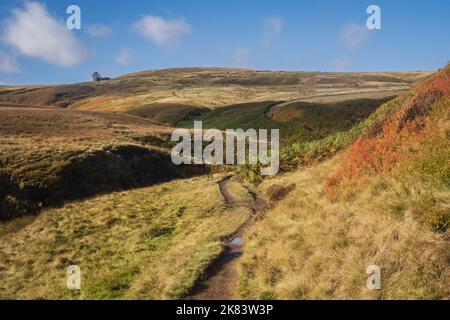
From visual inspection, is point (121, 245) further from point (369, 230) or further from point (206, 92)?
point (206, 92)

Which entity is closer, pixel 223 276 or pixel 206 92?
pixel 223 276

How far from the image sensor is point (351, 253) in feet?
36.2

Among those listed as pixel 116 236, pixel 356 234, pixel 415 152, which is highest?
pixel 415 152

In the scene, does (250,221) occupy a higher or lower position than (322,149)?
lower

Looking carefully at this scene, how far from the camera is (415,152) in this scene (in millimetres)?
15195

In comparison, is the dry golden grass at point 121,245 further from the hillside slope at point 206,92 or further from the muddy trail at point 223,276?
the hillside slope at point 206,92

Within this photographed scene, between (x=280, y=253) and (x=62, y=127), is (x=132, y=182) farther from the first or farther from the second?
(x=280, y=253)

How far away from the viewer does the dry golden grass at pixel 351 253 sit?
9539 mm

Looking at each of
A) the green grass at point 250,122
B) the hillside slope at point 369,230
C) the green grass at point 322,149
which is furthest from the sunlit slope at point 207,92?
the hillside slope at point 369,230

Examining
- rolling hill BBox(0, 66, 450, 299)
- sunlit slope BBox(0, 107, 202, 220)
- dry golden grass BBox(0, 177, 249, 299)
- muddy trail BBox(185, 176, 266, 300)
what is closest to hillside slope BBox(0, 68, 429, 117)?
sunlit slope BBox(0, 107, 202, 220)

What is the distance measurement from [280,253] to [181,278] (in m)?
3.13

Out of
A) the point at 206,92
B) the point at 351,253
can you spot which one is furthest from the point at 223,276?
the point at 206,92
